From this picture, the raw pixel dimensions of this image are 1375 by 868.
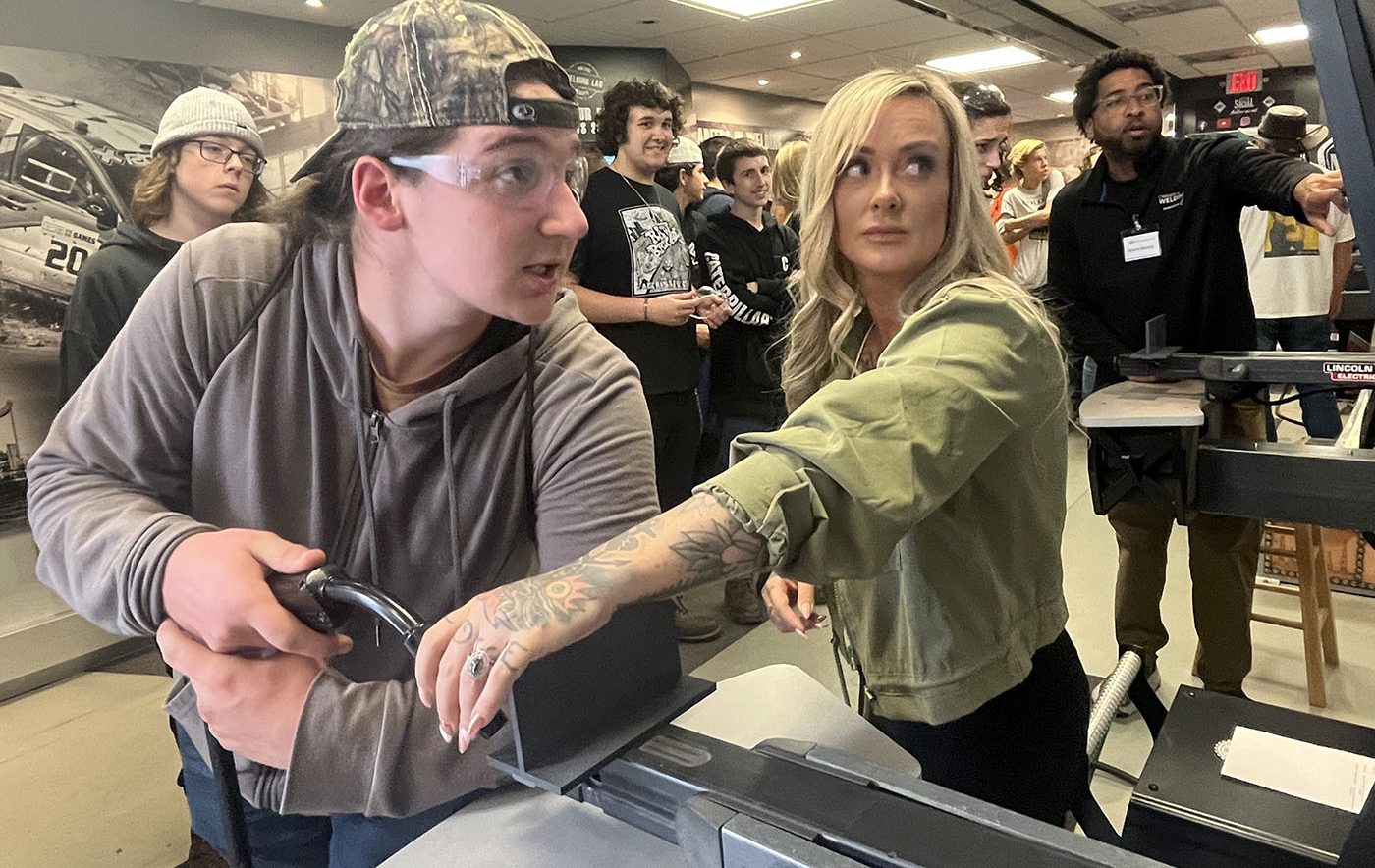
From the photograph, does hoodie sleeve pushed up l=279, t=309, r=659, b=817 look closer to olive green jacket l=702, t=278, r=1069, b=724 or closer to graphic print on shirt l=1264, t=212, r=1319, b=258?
olive green jacket l=702, t=278, r=1069, b=724

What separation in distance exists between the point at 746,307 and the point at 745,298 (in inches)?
1.4

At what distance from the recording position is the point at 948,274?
3.16 ft

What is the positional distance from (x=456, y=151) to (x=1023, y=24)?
5990 mm

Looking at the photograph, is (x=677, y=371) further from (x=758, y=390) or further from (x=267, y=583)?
(x=267, y=583)

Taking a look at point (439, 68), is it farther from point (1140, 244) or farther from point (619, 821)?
point (1140, 244)

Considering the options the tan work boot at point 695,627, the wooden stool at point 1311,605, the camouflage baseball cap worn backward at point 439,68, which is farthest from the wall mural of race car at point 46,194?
the wooden stool at point 1311,605

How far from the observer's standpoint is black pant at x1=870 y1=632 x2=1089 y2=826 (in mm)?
1007

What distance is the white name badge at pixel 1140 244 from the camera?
→ 6.88ft

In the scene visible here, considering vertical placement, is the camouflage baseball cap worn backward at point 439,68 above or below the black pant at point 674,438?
above

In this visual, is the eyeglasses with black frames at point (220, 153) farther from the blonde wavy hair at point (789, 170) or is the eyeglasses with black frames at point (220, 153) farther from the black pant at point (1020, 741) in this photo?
the blonde wavy hair at point (789, 170)

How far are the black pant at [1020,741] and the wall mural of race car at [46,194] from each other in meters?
2.52

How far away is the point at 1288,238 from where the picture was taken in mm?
3314

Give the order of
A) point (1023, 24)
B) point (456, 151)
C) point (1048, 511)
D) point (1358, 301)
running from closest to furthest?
point (456, 151), point (1048, 511), point (1358, 301), point (1023, 24)

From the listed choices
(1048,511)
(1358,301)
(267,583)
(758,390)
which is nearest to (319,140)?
(267,583)
